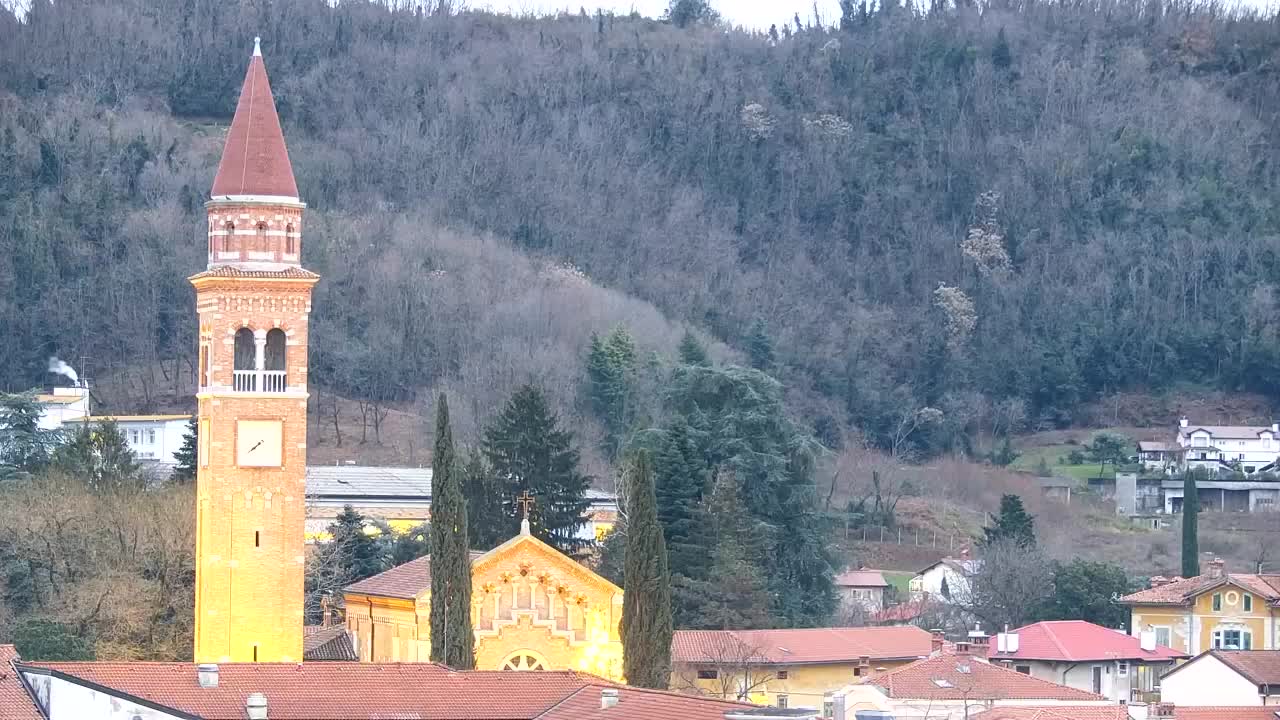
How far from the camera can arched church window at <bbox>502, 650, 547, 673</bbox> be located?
60.3 m

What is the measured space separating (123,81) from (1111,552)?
7178 centimetres

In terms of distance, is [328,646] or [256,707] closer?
[256,707]

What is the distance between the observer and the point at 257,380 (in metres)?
59.1

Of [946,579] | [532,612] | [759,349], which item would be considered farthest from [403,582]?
[759,349]

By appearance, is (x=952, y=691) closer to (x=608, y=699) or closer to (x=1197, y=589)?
(x=1197, y=589)

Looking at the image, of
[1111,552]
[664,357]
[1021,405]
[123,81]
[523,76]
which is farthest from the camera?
[523,76]

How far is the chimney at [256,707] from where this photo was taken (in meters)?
44.7

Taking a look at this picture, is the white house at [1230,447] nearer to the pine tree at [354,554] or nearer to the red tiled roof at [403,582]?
the pine tree at [354,554]

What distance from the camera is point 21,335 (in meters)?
126

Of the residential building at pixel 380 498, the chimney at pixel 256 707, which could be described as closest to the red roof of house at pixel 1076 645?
the residential building at pixel 380 498

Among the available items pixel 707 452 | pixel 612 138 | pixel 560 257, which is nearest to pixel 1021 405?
pixel 560 257

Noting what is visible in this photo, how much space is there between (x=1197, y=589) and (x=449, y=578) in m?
27.0

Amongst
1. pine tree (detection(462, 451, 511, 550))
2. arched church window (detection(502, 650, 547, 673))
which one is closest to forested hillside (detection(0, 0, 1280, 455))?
pine tree (detection(462, 451, 511, 550))

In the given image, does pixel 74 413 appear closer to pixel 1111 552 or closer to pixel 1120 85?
pixel 1111 552
